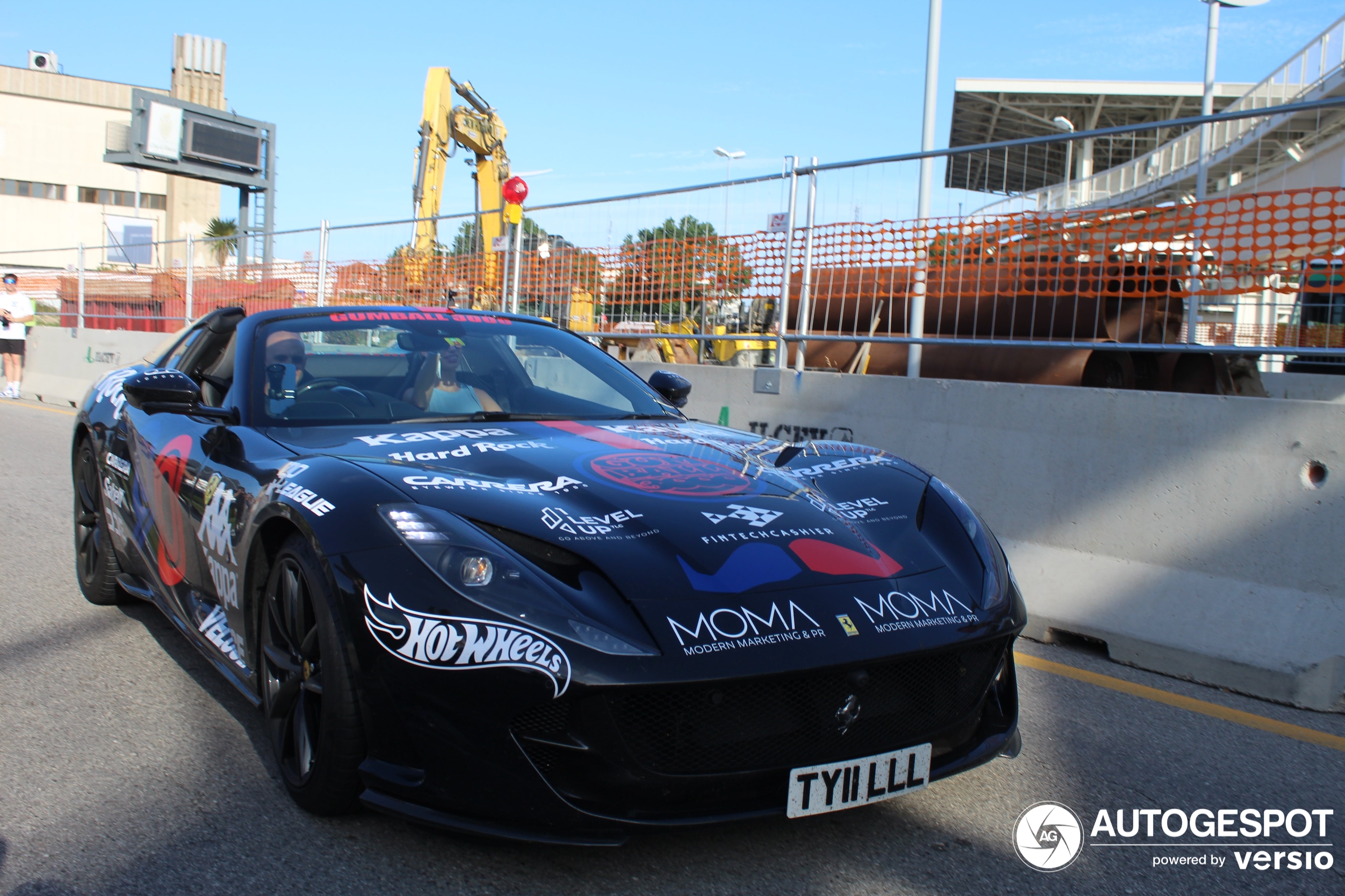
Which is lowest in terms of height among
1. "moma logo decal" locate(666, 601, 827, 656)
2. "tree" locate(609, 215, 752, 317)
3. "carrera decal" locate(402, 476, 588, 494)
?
"moma logo decal" locate(666, 601, 827, 656)

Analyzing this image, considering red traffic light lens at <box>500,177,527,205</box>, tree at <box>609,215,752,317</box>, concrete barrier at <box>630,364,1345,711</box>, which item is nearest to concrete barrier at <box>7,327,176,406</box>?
red traffic light lens at <box>500,177,527,205</box>

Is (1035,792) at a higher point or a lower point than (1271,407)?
lower

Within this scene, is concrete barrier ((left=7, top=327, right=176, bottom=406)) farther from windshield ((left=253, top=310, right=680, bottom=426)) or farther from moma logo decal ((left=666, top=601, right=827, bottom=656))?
moma logo decal ((left=666, top=601, right=827, bottom=656))

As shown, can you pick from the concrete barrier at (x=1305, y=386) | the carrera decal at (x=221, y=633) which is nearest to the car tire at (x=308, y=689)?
the carrera decal at (x=221, y=633)

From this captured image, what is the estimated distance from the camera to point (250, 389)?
11.2 ft

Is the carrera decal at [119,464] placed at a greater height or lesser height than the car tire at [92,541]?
greater

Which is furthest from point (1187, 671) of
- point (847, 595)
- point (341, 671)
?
point (341, 671)

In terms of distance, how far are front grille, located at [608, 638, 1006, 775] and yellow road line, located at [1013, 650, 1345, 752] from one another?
1.50 m

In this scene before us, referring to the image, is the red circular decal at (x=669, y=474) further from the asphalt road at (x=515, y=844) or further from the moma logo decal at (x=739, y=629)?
the asphalt road at (x=515, y=844)

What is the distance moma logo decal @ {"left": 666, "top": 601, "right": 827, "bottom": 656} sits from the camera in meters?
2.23

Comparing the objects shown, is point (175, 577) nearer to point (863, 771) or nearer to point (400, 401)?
point (400, 401)

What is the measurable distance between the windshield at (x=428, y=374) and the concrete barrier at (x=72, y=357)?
11.1 meters

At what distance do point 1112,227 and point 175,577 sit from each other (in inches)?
187

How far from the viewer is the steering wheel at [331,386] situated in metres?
3.48
